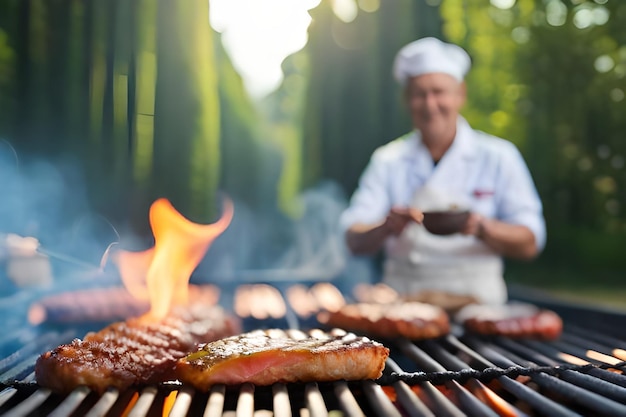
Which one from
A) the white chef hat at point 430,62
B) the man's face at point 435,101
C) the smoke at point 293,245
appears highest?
the white chef hat at point 430,62

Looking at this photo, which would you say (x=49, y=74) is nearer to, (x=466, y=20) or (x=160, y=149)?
(x=160, y=149)

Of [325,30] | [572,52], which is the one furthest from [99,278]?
[572,52]

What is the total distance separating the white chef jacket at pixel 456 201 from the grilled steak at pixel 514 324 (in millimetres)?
1115

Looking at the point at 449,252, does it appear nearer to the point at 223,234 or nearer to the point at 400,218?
the point at 400,218

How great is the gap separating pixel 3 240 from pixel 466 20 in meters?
8.52

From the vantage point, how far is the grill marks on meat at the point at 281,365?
2004mm

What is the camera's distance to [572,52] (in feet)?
31.1

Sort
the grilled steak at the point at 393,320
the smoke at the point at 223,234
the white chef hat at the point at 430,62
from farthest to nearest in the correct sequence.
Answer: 1. the smoke at the point at 223,234
2. the white chef hat at the point at 430,62
3. the grilled steak at the point at 393,320

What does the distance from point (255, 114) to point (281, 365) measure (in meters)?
10.9

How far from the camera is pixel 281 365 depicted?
2.03 meters

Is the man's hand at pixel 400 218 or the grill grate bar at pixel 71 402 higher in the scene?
the man's hand at pixel 400 218

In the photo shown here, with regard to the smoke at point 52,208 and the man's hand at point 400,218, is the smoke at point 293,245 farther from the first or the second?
the man's hand at point 400,218

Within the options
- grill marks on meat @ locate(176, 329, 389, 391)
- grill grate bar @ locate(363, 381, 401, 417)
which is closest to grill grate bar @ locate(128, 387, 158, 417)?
grill marks on meat @ locate(176, 329, 389, 391)

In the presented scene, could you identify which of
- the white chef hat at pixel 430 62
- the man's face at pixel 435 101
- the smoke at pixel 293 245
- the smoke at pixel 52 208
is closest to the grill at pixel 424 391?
the smoke at pixel 52 208
